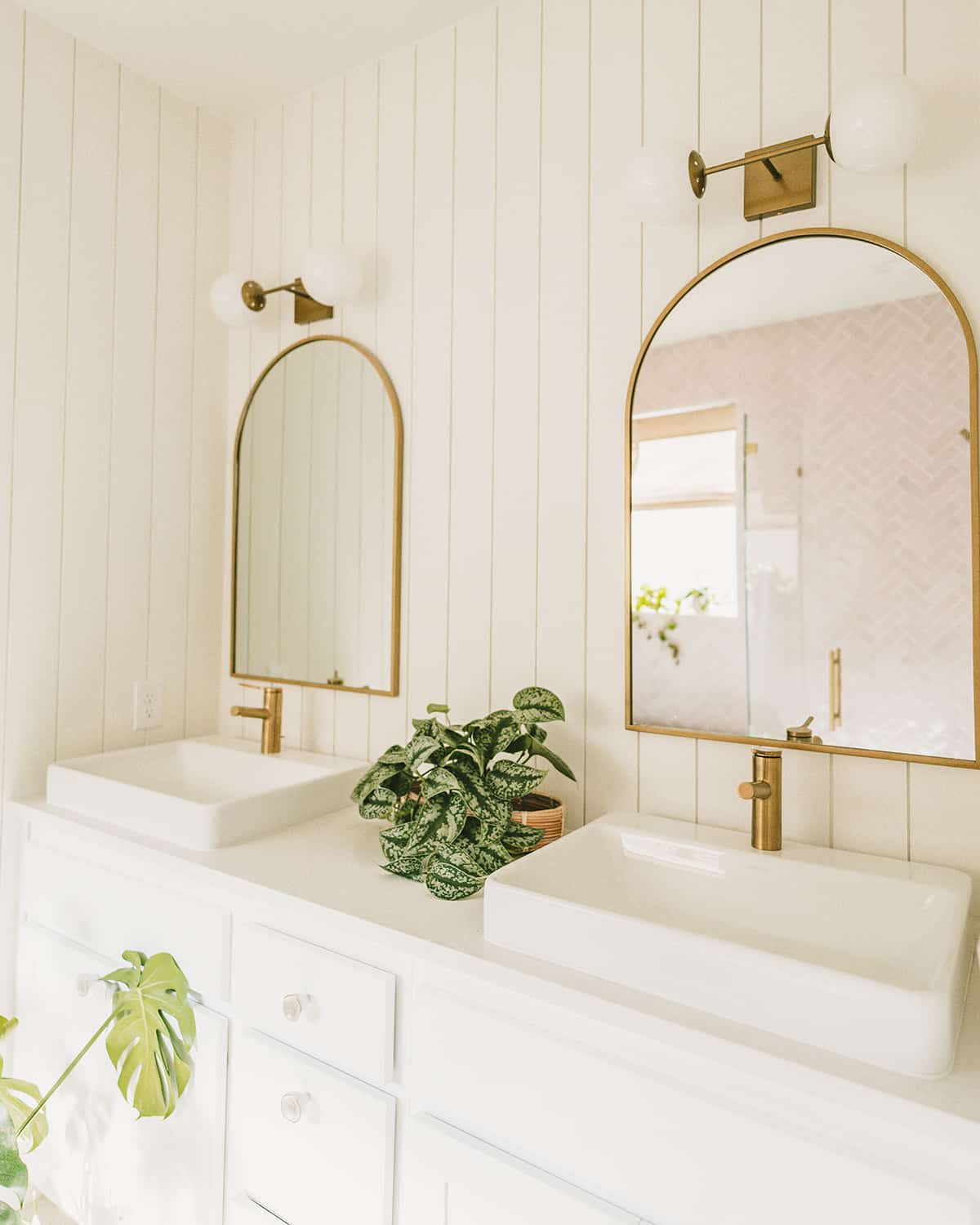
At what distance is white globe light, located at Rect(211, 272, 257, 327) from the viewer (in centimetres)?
186

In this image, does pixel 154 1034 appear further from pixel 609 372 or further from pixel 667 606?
pixel 609 372

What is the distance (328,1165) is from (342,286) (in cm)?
157

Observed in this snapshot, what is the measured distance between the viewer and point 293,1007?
115 centimetres

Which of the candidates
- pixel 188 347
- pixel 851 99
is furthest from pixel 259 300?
pixel 851 99

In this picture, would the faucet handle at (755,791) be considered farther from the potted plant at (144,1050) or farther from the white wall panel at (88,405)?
the white wall panel at (88,405)

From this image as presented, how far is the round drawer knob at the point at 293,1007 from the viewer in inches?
45.1

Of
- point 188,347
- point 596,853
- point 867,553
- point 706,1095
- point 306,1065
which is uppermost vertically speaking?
point 188,347

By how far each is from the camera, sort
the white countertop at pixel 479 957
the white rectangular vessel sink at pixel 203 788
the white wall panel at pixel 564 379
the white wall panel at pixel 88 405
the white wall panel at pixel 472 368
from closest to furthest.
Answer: the white countertop at pixel 479 957 < the white rectangular vessel sink at pixel 203 788 < the white wall panel at pixel 564 379 < the white wall panel at pixel 472 368 < the white wall panel at pixel 88 405

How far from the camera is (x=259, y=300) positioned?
188 cm

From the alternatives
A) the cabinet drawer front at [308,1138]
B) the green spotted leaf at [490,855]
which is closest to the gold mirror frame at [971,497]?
the green spotted leaf at [490,855]

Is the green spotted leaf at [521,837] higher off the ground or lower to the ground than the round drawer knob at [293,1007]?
higher

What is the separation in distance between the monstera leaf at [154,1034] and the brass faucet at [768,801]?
914 mm

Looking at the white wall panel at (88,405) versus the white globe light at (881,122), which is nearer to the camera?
the white globe light at (881,122)

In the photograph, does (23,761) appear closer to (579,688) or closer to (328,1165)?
(328,1165)
